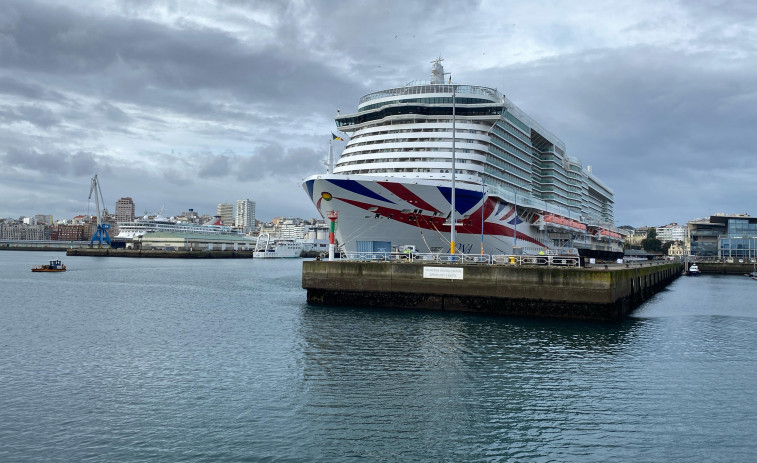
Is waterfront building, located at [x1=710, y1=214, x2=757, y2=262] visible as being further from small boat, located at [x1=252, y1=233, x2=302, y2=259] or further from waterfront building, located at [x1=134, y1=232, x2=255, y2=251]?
waterfront building, located at [x1=134, y1=232, x2=255, y2=251]

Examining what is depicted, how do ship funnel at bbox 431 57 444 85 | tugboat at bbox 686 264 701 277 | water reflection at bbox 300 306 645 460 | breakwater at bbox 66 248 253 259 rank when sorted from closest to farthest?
1. water reflection at bbox 300 306 645 460
2. ship funnel at bbox 431 57 444 85
3. tugboat at bbox 686 264 701 277
4. breakwater at bbox 66 248 253 259

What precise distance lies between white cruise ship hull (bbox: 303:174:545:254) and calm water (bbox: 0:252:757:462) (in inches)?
513

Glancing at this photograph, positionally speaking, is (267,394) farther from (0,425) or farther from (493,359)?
(493,359)

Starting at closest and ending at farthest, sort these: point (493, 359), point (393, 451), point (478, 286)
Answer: point (393, 451), point (493, 359), point (478, 286)

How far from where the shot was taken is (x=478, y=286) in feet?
105

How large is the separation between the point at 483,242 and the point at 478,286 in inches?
671

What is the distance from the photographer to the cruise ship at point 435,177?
4225cm

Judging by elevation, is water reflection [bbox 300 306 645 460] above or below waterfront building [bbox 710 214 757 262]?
below

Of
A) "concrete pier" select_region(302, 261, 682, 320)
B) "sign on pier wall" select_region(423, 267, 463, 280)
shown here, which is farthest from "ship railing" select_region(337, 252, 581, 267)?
"sign on pier wall" select_region(423, 267, 463, 280)

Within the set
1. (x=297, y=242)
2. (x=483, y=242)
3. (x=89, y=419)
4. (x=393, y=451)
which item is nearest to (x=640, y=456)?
(x=393, y=451)

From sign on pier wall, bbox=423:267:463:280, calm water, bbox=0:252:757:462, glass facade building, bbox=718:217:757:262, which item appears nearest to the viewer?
calm water, bbox=0:252:757:462

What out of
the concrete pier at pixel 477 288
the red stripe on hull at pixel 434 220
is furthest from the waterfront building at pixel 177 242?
the concrete pier at pixel 477 288

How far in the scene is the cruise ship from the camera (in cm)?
4225

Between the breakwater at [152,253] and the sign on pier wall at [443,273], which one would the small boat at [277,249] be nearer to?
the breakwater at [152,253]
